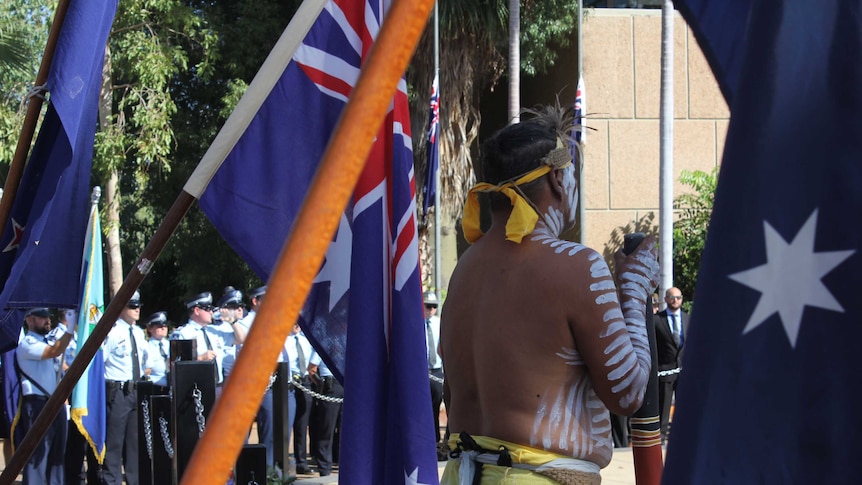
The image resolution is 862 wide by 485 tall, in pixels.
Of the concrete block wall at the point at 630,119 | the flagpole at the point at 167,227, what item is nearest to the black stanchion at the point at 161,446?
the flagpole at the point at 167,227

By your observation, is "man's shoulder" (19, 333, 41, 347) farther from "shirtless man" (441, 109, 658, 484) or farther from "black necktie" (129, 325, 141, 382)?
"shirtless man" (441, 109, 658, 484)

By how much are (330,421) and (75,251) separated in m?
9.42

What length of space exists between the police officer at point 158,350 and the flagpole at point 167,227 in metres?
9.01

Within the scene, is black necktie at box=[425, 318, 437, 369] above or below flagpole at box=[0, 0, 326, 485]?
below

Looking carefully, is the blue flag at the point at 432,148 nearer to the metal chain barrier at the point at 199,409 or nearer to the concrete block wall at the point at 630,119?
the concrete block wall at the point at 630,119

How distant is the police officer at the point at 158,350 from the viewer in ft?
40.2

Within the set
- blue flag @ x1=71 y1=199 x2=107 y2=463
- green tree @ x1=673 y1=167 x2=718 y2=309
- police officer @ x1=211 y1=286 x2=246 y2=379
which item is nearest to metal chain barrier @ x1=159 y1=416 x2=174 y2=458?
blue flag @ x1=71 y1=199 x2=107 y2=463

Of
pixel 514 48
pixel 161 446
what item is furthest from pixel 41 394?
pixel 514 48

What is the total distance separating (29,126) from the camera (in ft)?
12.2

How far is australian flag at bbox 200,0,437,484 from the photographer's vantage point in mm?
2994

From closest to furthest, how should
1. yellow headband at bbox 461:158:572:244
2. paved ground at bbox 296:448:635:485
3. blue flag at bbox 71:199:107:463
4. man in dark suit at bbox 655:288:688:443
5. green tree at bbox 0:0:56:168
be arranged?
1. yellow headband at bbox 461:158:572:244
2. paved ground at bbox 296:448:635:485
3. blue flag at bbox 71:199:107:463
4. man in dark suit at bbox 655:288:688:443
5. green tree at bbox 0:0:56:168

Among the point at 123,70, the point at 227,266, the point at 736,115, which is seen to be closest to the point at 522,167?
the point at 736,115

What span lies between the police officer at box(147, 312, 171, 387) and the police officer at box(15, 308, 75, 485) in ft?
5.27

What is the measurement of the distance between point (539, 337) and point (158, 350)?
34.0 ft
